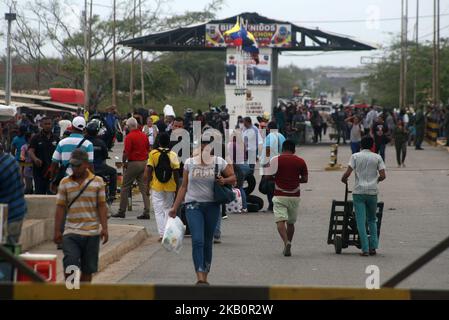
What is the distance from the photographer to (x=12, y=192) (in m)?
11.2

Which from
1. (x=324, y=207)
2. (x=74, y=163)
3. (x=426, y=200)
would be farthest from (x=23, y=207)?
(x=426, y=200)

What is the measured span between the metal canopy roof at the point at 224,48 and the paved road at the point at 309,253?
26.9 m

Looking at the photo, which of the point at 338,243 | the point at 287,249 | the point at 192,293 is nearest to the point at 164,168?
the point at 287,249

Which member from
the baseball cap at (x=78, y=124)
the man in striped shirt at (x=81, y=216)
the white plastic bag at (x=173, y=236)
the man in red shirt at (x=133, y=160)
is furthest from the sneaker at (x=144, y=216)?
the man in striped shirt at (x=81, y=216)

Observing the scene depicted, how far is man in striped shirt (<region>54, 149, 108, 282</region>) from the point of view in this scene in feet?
35.4

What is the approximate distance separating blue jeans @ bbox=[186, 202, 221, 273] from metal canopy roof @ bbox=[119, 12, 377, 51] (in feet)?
134

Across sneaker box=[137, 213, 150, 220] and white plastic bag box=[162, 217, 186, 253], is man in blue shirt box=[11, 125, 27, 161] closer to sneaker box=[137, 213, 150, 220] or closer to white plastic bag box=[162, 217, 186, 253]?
sneaker box=[137, 213, 150, 220]

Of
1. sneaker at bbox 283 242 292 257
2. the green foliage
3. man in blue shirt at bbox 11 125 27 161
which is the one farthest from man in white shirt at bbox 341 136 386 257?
the green foliage

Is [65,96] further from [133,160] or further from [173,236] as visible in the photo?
[173,236]

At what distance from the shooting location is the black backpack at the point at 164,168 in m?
17.1

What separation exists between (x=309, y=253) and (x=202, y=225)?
12.5ft

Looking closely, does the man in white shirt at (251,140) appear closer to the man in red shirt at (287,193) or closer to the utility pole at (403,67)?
the man in red shirt at (287,193)

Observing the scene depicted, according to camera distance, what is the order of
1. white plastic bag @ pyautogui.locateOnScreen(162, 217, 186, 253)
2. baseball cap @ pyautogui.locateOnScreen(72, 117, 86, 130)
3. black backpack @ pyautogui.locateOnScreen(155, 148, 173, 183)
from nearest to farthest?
white plastic bag @ pyautogui.locateOnScreen(162, 217, 186, 253)
baseball cap @ pyautogui.locateOnScreen(72, 117, 86, 130)
black backpack @ pyautogui.locateOnScreen(155, 148, 173, 183)
